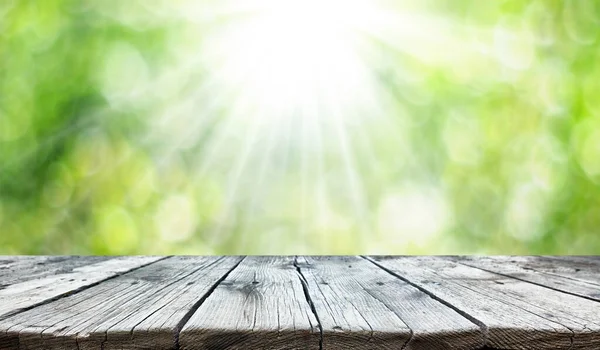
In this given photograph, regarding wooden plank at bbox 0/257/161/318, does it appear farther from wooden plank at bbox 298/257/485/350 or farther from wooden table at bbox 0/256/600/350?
wooden plank at bbox 298/257/485/350

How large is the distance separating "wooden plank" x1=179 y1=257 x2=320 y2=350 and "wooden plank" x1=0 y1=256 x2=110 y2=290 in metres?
0.46

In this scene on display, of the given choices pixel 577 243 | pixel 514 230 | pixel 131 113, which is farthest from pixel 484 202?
pixel 131 113

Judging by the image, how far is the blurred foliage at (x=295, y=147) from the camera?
339cm

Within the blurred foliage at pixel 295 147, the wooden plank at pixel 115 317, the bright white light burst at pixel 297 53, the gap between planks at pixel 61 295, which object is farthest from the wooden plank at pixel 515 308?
the bright white light burst at pixel 297 53

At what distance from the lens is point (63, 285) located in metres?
1.05

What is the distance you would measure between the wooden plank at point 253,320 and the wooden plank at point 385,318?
0.03 meters

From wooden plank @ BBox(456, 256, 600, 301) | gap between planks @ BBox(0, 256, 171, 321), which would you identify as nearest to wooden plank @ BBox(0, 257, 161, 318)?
gap between planks @ BBox(0, 256, 171, 321)

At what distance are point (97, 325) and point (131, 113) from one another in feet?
9.83

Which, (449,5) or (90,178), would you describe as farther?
(449,5)

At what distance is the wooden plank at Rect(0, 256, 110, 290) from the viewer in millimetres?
1186

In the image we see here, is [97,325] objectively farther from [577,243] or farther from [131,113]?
[577,243]

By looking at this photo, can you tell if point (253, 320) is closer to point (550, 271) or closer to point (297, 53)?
point (550, 271)

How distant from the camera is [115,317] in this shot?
744mm

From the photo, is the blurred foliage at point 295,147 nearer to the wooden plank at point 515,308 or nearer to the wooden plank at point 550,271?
the wooden plank at point 550,271
